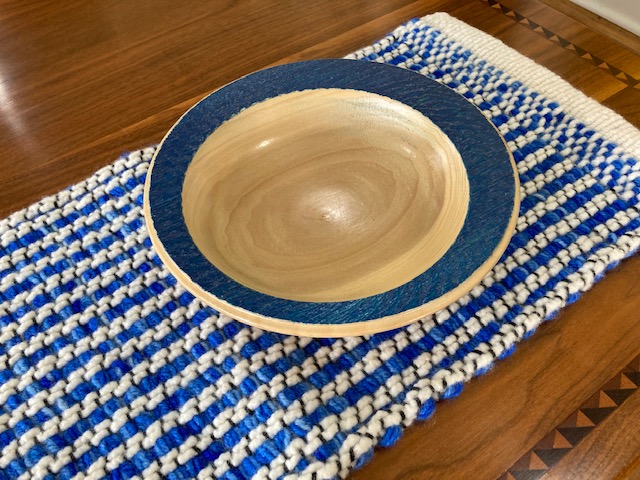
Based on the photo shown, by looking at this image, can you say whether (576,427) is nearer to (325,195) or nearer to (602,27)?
(325,195)

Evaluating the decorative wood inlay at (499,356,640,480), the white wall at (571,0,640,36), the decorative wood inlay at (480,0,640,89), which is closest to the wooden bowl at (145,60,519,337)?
the decorative wood inlay at (499,356,640,480)

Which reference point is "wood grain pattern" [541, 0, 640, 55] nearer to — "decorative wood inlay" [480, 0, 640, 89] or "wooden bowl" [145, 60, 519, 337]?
"decorative wood inlay" [480, 0, 640, 89]

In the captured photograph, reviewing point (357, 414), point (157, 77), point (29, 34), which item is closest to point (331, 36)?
point (157, 77)

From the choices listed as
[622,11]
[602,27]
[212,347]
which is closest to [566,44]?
[602,27]

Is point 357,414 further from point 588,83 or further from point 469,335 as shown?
point 588,83

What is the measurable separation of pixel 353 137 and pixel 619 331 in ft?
0.99

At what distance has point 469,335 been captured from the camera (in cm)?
49

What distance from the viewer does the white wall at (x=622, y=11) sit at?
1083 mm

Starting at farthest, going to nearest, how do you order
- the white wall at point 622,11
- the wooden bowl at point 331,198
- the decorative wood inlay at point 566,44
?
the white wall at point 622,11 → the decorative wood inlay at point 566,44 → the wooden bowl at point 331,198

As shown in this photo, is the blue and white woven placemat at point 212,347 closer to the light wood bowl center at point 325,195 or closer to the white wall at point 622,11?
the light wood bowl center at point 325,195

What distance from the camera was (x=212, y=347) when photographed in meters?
0.49

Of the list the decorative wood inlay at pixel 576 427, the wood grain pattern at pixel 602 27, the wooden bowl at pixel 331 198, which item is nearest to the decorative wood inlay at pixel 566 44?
the wood grain pattern at pixel 602 27

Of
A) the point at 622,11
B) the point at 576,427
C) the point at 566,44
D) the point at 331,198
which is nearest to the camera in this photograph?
the point at 576,427

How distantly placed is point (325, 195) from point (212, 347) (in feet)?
0.57
